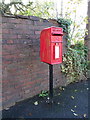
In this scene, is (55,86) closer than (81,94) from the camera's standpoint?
No

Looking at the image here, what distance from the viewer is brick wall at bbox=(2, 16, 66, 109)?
2688 millimetres

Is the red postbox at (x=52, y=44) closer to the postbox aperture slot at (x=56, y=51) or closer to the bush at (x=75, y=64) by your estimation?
the postbox aperture slot at (x=56, y=51)

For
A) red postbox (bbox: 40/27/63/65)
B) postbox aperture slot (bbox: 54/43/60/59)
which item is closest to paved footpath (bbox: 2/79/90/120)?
red postbox (bbox: 40/27/63/65)

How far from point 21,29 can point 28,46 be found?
429mm

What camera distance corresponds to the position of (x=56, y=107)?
2795mm

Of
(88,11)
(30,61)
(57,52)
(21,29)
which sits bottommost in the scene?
(30,61)

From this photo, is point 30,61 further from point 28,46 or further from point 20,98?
point 20,98

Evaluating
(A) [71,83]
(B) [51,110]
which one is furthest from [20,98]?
(A) [71,83]

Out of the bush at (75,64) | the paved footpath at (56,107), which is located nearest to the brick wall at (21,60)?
the paved footpath at (56,107)

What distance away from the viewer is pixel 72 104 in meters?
2.94

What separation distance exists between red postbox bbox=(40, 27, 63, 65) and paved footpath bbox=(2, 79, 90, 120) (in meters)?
1.01

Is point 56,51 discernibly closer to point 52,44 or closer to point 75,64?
point 52,44

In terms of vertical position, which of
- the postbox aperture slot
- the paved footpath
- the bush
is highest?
the postbox aperture slot

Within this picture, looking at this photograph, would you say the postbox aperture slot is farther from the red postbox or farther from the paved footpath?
the paved footpath
